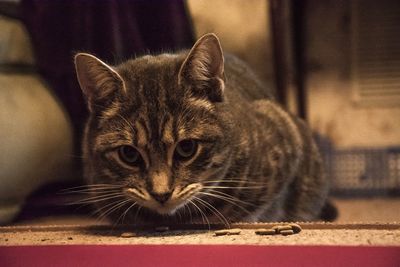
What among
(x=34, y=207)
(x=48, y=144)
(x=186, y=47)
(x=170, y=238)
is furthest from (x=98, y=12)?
(x=170, y=238)

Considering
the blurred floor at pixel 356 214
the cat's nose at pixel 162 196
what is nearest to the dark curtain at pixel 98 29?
the blurred floor at pixel 356 214

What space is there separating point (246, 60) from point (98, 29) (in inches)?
25.6

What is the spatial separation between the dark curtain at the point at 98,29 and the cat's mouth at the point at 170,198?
776 millimetres

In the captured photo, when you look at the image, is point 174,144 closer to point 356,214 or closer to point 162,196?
point 162,196

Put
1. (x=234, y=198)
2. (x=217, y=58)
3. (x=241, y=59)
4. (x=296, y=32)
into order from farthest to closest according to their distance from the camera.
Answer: (x=296, y=32)
(x=241, y=59)
(x=234, y=198)
(x=217, y=58)

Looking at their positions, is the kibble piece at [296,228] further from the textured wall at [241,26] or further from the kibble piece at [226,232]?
the textured wall at [241,26]

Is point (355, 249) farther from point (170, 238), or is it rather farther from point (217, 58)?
point (217, 58)

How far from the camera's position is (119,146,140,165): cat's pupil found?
1.26 meters

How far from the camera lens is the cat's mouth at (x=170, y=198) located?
1.21m

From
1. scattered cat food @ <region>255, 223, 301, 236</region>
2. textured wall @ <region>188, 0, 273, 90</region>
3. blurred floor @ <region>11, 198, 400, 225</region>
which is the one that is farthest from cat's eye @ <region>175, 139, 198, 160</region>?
textured wall @ <region>188, 0, 273, 90</region>

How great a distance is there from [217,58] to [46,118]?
34.1 inches

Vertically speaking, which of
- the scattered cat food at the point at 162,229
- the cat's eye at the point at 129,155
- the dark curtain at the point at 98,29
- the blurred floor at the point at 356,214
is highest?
the dark curtain at the point at 98,29

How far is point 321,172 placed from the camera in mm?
1871

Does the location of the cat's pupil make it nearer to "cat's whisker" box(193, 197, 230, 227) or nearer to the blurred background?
"cat's whisker" box(193, 197, 230, 227)
